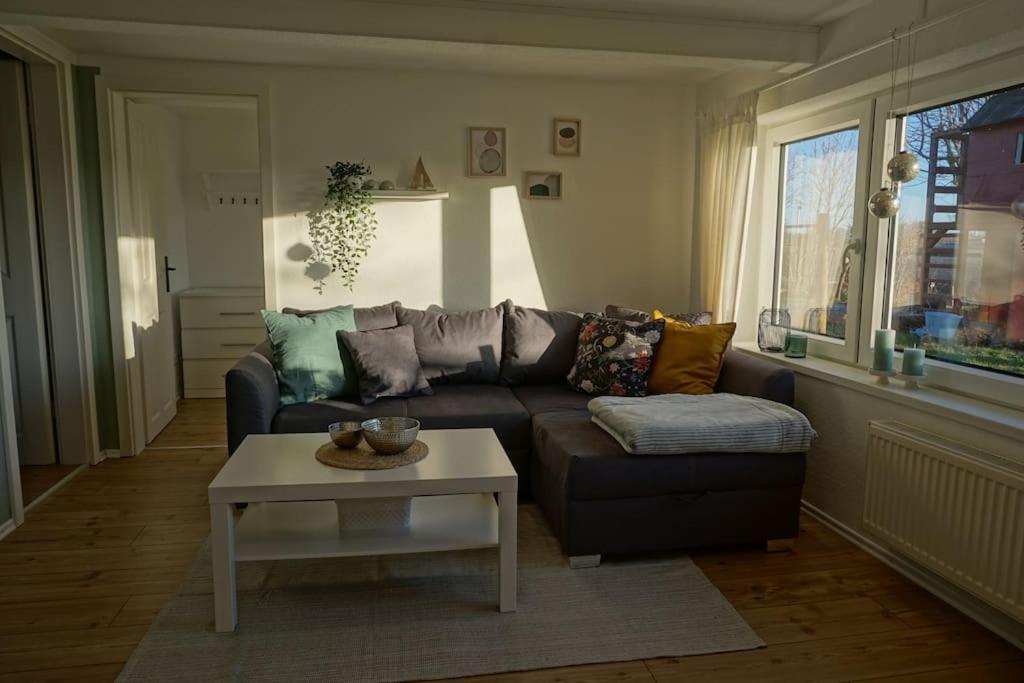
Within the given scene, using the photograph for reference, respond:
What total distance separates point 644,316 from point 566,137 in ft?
4.02

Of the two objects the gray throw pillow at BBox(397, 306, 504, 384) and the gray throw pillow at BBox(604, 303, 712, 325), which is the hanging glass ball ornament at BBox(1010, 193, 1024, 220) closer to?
the gray throw pillow at BBox(604, 303, 712, 325)

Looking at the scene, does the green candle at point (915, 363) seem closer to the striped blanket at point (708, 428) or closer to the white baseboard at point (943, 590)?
the striped blanket at point (708, 428)

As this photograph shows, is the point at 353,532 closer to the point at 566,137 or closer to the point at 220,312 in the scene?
the point at 566,137

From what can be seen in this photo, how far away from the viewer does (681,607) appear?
2.47 meters

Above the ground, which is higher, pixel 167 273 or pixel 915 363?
pixel 167 273

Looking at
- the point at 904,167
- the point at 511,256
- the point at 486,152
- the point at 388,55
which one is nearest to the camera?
the point at 904,167

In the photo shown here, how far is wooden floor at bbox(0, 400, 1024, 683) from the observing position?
2.13 metres

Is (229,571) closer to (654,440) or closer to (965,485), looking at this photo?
(654,440)

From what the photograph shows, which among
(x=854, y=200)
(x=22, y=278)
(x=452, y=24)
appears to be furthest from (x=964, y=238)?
(x=22, y=278)

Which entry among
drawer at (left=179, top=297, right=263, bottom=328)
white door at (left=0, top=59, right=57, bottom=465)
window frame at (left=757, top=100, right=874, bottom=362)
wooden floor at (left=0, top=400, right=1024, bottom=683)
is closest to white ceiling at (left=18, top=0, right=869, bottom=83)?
window frame at (left=757, top=100, right=874, bottom=362)

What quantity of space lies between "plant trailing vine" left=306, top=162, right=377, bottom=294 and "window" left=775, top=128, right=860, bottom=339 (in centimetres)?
230

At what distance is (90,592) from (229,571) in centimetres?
67

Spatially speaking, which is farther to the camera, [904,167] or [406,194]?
[406,194]

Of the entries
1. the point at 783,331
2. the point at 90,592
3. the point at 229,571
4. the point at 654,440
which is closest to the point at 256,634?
the point at 229,571
